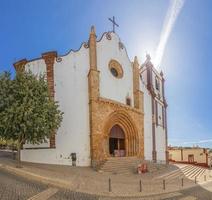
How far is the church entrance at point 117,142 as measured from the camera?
31641mm

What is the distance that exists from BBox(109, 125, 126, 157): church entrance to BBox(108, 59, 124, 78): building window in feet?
17.2

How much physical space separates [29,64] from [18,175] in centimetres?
1366

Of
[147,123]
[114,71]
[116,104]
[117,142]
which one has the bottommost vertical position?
[117,142]

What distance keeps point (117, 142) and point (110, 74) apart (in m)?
7.31

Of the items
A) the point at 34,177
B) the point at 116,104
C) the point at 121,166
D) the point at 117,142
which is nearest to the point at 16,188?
the point at 34,177

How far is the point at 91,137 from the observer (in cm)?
2738

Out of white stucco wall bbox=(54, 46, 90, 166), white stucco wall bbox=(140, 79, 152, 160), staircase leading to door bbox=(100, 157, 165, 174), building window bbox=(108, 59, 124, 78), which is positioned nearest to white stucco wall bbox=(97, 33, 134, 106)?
building window bbox=(108, 59, 124, 78)

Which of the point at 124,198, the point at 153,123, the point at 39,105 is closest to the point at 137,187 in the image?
the point at 124,198

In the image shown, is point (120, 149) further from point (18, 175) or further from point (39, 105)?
point (18, 175)

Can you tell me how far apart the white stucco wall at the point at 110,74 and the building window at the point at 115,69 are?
0.39 meters

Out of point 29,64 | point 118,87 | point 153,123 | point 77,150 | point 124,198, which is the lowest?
point 124,198

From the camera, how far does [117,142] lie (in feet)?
108

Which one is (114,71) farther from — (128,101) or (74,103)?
(74,103)

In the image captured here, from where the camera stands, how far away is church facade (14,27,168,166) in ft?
90.0
